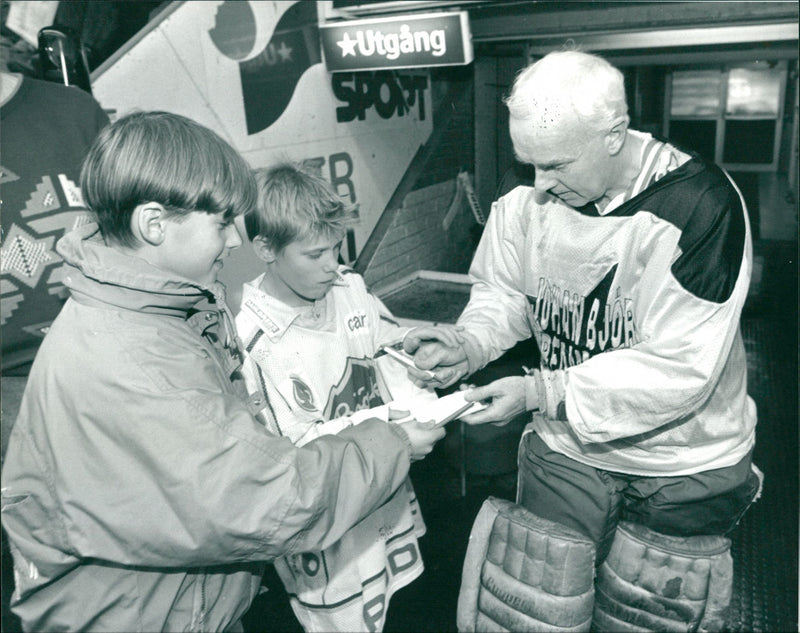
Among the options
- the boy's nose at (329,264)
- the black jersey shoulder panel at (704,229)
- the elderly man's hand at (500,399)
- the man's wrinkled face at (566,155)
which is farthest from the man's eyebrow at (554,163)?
the boy's nose at (329,264)

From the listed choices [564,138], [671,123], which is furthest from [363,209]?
[671,123]

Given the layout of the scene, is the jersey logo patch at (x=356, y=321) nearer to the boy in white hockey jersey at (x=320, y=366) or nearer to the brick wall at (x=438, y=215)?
the boy in white hockey jersey at (x=320, y=366)

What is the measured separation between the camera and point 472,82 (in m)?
5.36

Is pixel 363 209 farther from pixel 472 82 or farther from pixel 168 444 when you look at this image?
pixel 168 444

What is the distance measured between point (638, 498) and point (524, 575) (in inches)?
15.1

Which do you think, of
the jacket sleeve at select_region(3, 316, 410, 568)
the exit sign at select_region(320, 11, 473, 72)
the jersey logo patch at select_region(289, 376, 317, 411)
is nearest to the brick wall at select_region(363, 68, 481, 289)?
the exit sign at select_region(320, 11, 473, 72)

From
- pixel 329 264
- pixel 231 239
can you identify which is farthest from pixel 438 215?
pixel 231 239

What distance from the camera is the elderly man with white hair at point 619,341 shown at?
1.50 meters

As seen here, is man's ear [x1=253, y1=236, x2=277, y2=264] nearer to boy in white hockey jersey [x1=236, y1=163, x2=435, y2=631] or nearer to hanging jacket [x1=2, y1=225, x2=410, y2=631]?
boy in white hockey jersey [x1=236, y1=163, x2=435, y2=631]

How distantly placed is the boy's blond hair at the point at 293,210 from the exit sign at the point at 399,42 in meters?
1.10

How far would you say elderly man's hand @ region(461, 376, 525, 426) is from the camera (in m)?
1.71

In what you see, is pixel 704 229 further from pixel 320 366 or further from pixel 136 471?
pixel 136 471

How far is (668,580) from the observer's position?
1.76 meters

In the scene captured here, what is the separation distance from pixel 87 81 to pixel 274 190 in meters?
0.99
